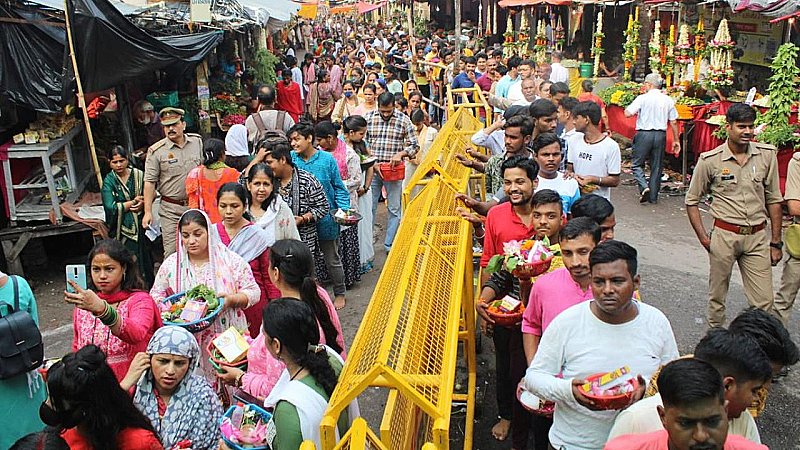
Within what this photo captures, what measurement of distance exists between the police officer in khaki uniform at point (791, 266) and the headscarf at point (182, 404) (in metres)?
4.44

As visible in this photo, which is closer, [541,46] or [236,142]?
[236,142]

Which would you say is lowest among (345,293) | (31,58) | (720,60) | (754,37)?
(345,293)

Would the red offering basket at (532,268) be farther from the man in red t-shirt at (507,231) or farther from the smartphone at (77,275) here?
the smartphone at (77,275)

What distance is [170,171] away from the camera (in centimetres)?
656

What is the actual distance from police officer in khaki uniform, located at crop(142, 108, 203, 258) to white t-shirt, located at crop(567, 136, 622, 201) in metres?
3.65

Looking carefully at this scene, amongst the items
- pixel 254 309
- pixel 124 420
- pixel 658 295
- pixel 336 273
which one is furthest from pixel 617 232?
pixel 124 420

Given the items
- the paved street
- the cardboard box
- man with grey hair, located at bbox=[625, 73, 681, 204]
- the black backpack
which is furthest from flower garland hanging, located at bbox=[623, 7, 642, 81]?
the black backpack

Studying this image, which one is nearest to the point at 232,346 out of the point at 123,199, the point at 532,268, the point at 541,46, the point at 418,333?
the point at 418,333

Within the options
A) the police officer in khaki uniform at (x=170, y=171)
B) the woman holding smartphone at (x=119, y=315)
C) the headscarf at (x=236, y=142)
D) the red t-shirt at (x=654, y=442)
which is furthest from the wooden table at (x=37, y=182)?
the red t-shirt at (x=654, y=442)

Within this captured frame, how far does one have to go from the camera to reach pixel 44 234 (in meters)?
7.34

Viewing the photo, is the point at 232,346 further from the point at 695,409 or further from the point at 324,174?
the point at 324,174

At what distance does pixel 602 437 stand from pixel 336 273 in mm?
4189

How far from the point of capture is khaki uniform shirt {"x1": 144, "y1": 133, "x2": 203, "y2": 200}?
21.4ft

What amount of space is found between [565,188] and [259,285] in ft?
7.63
